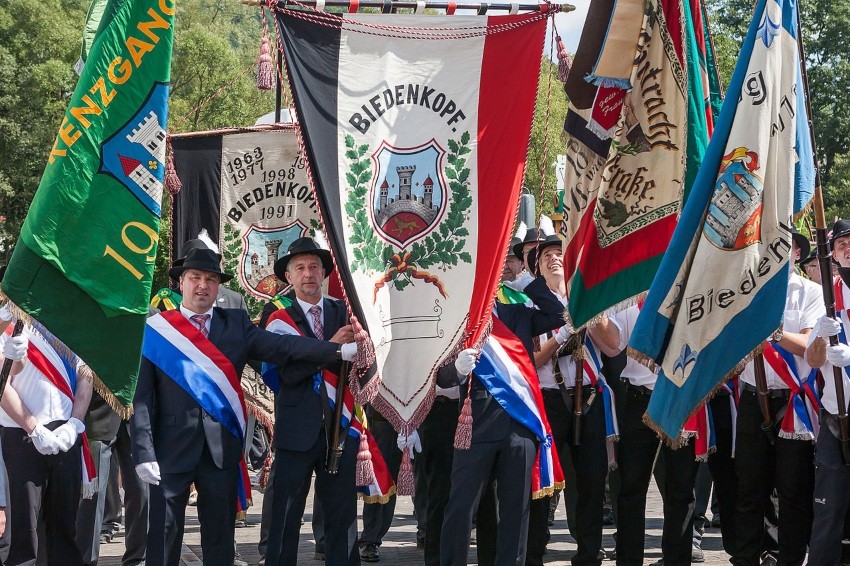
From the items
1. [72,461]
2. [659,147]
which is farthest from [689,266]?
[72,461]

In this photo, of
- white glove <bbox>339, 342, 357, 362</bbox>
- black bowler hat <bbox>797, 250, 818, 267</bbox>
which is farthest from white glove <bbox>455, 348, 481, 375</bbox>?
black bowler hat <bbox>797, 250, 818, 267</bbox>

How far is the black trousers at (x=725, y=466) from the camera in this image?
26.8ft

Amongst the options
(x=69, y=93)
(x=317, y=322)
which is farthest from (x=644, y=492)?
(x=69, y=93)

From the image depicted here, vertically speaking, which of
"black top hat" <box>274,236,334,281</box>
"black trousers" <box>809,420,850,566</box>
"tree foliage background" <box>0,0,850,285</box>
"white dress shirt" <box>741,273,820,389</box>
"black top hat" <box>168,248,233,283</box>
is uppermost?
"tree foliage background" <box>0,0,850,285</box>

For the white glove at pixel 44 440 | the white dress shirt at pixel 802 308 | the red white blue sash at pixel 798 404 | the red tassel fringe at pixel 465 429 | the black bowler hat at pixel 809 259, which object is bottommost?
the white glove at pixel 44 440

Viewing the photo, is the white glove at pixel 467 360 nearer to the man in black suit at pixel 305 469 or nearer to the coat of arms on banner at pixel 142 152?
the man in black suit at pixel 305 469

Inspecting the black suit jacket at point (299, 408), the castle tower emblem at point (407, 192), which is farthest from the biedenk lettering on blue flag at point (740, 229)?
the black suit jacket at point (299, 408)

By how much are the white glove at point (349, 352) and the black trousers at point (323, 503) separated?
0.60 m

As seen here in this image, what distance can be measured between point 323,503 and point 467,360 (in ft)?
4.37

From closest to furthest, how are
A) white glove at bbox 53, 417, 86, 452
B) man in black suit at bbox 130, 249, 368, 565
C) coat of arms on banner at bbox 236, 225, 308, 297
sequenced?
man in black suit at bbox 130, 249, 368, 565 → white glove at bbox 53, 417, 86, 452 → coat of arms on banner at bbox 236, 225, 308, 297

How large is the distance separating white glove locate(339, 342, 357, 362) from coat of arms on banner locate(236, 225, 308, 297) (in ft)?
8.57

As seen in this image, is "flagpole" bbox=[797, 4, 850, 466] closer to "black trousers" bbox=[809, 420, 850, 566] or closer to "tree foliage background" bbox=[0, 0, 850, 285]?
"black trousers" bbox=[809, 420, 850, 566]

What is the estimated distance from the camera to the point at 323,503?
7496mm

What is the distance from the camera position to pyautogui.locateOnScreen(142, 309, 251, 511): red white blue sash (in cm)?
727
